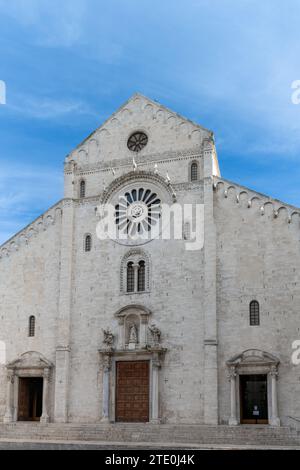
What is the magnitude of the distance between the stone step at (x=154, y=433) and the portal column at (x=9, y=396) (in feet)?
3.28

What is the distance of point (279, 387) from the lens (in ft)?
113

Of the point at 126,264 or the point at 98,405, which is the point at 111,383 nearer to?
the point at 98,405

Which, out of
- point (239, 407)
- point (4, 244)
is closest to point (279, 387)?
point (239, 407)

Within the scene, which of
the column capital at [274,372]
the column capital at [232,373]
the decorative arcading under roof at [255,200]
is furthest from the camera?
the decorative arcading under roof at [255,200]

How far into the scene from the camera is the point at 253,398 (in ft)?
119

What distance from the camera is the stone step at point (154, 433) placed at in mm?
33031

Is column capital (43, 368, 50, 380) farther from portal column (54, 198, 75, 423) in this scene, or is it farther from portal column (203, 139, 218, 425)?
portal column (203, 139, 218, 425)

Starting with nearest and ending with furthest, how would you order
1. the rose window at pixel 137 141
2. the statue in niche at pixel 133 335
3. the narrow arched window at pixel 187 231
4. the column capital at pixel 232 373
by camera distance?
the column capital at pixel 232 373
the statue in niche at pixel 133 335
the narrow arched window at pixel 187 231
the rose window at pixel 137 141

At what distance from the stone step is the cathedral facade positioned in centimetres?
85

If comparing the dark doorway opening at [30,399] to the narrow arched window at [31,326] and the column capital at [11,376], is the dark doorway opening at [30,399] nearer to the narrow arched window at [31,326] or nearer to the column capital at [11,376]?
the column capital at [11,376]

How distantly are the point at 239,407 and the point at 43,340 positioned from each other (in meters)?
A: 10.9

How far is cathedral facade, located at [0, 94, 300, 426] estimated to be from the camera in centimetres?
3550

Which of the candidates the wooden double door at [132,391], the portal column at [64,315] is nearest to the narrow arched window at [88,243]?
the portal column at [64,315]

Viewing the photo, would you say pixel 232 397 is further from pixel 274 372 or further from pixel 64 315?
pixel 64 315
